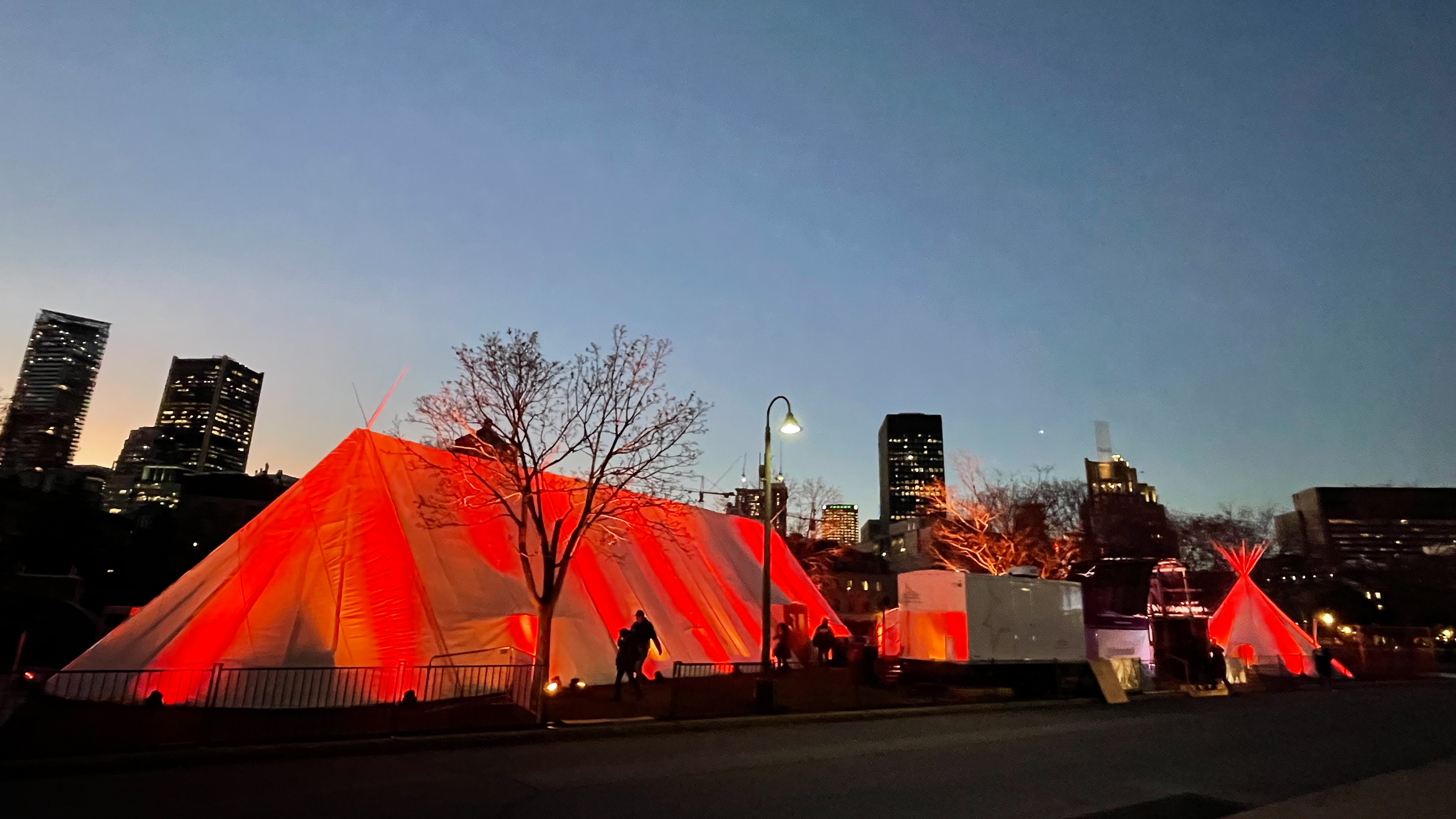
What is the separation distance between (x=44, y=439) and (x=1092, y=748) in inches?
2009

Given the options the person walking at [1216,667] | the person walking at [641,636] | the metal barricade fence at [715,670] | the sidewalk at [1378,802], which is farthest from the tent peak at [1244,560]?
the person walking at [641,636]

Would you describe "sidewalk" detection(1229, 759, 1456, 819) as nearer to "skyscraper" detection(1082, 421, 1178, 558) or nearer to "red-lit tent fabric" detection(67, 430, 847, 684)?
"red-lit tent fabric" detection(67, 430, 847, 684)

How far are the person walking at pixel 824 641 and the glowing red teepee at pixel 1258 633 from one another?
1652 centimetres

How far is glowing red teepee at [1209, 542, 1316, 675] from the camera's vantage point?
31.8m

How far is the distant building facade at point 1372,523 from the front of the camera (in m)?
74.8

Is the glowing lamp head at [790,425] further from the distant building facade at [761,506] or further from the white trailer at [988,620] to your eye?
the distant building facade at [761,506]

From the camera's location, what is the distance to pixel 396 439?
18578mm

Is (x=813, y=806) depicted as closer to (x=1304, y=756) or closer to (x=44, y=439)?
(x=1304, y=756)

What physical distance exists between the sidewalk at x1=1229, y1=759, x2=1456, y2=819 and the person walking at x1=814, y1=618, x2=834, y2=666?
17.2m

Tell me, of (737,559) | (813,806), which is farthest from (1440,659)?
(813,806)

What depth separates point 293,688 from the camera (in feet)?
42.3

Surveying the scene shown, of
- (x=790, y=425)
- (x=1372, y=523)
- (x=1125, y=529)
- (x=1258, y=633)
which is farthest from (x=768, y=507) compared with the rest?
(x=1372, y=523)

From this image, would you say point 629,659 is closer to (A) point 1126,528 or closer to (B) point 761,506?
(B) point 761,506

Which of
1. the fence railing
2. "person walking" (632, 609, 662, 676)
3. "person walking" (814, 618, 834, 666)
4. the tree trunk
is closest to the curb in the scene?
the tree trunk
